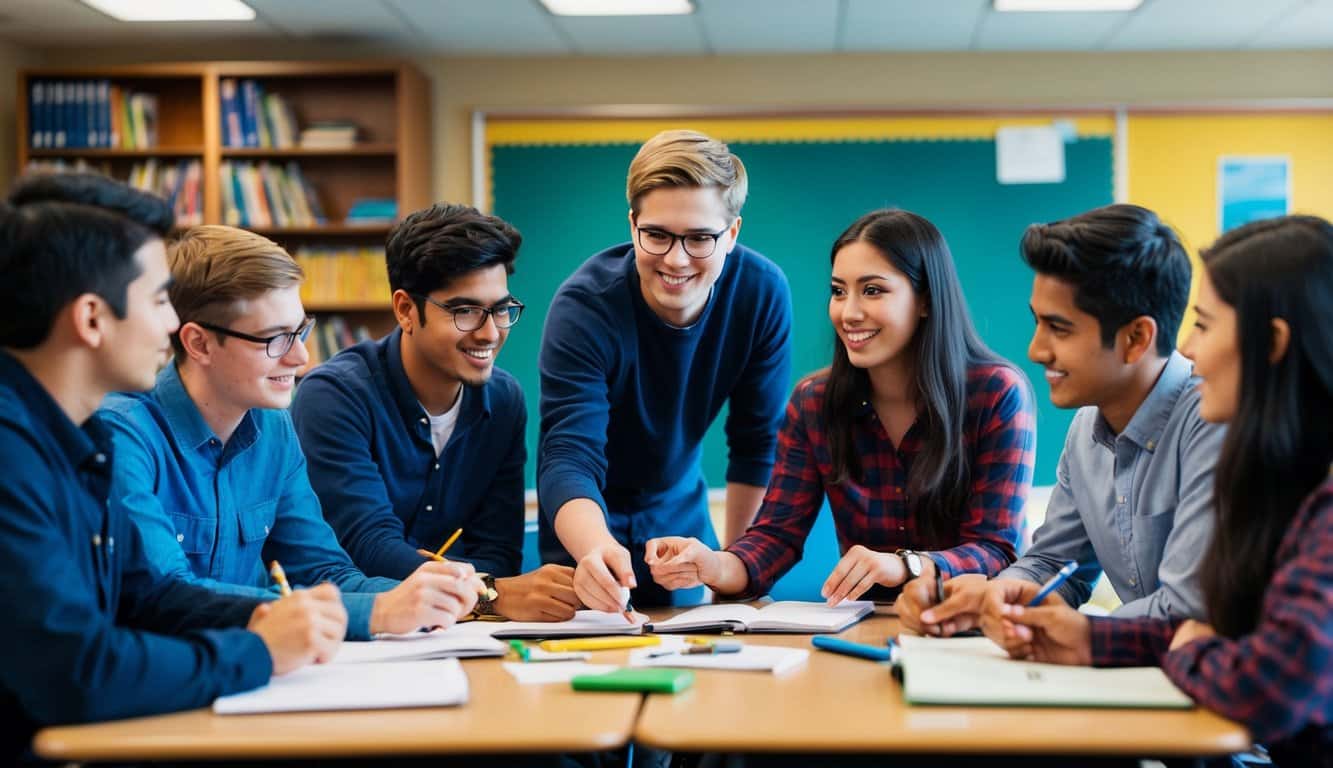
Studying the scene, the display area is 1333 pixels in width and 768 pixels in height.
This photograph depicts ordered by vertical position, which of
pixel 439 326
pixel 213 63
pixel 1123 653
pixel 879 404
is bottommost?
pixel 1123 653

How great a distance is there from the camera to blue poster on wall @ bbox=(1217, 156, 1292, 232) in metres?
5.39

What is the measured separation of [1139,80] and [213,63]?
4.13 metres

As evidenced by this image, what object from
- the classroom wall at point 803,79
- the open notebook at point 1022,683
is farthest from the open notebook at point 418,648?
the classroom wall at point 803,79

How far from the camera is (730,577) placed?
2.15 m

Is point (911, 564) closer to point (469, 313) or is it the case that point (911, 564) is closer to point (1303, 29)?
point (469, 313)

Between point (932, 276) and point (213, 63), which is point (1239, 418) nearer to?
point (932, 276)

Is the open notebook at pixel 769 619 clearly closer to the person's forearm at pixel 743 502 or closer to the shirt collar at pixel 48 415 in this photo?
the person's forearm at pixel 743 502

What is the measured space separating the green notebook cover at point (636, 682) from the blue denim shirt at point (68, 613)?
0.37 meters

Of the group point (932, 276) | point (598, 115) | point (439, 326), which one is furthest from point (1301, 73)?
point (439, 326)

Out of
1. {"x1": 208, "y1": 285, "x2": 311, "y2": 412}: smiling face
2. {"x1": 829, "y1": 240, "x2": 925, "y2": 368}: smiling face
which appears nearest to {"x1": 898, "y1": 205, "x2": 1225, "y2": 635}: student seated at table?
{"x1": 829, "y1": 240, "x2": 925, "y2": 368}: smiling face

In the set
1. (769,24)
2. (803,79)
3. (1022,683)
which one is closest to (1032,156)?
(803,79)

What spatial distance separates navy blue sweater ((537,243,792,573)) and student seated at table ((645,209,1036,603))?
23 centimetres

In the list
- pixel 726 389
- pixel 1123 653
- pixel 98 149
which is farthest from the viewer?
pixel 98 149

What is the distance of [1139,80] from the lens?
5441 millimetres
